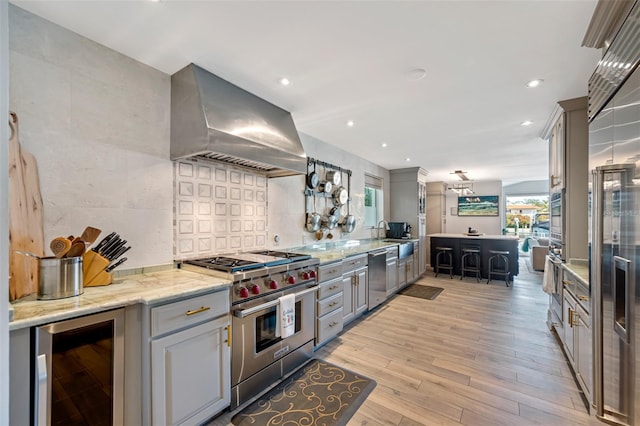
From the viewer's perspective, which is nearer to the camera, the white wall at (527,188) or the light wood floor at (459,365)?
the light wood floor at (459,365)

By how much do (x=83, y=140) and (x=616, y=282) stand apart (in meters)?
3.03

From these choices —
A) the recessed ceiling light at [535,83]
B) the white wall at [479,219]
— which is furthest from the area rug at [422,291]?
the white wall at [479,219]

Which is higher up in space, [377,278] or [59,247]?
[59,247]

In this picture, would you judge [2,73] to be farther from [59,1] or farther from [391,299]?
[391,299]

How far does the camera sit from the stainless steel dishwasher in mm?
3689

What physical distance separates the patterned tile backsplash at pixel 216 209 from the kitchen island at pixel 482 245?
→ 16.8ft

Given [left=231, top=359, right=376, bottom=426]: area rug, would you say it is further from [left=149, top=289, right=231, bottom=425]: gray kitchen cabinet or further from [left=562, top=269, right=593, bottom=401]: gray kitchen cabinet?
[left=562, top=269, right=593, bottom=401]: gray kitchen cabinet

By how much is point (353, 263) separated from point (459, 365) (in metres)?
1.45

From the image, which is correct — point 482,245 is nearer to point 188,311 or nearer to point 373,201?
point 373,201

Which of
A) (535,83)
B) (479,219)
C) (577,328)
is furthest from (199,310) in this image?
(479,219)

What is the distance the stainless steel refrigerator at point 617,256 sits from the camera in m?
1.09

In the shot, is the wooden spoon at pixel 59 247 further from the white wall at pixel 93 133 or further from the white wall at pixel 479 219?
the white wall at pixel 479 219

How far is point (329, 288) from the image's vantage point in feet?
9.32

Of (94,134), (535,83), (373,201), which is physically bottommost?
(373,201)
